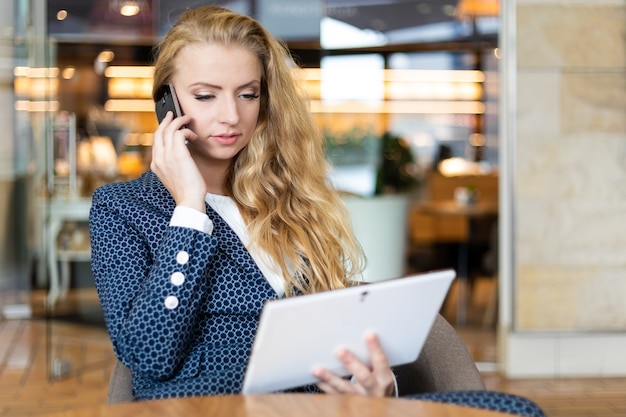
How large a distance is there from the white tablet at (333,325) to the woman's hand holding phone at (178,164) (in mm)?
443

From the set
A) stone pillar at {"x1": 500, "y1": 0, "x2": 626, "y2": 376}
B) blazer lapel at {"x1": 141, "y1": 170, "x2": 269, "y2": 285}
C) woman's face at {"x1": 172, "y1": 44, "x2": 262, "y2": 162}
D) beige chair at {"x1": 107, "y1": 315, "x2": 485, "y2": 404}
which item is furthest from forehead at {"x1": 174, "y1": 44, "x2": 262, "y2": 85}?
stone pillar at {"x1": 500, "y1": 0, "x2": 626, "y2": 376}

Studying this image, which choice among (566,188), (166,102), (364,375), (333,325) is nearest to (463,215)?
(566,188)

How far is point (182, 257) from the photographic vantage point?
1651 mm

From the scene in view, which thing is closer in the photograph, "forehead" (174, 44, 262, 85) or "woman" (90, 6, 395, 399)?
"woman" (90, 6, 395, 399)

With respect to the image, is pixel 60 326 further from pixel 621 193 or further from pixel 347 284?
pixel 347 284

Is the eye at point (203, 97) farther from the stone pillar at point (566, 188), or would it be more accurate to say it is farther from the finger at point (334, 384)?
the stone pillar at point (566, 188)

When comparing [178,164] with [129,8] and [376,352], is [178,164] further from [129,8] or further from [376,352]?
[129,8]

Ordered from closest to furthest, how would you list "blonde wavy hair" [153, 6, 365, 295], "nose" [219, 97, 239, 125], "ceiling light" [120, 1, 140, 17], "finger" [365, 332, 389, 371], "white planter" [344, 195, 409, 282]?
"finger" [365, 332, 389, 371] < "nose" [219, 97, 239, 125] < "blonde wavy hair" [153, 6, 365, 295] < "ceiling light" [120, 1, 140, 17] < "white planter" [344, 195, 409, 282]

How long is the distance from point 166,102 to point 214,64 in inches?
5.4

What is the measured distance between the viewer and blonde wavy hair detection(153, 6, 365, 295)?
6.50 ft

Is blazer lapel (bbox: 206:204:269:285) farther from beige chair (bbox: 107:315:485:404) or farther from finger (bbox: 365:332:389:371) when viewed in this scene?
finger (bbox: 365:332:389:371)

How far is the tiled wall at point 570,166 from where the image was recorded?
15.9ft

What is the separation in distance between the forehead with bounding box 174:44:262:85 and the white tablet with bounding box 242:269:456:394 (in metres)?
0.71

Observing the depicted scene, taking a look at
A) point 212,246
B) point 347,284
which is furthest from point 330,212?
point 212,246
